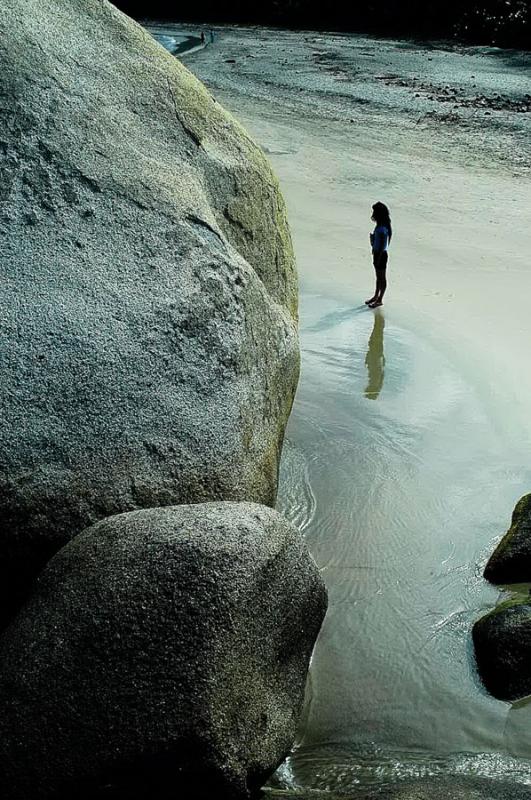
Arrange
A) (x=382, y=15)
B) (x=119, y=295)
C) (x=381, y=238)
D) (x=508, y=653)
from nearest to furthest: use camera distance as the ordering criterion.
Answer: (x=508, y=653) < (x=119, y=295) < (x=381, y=238) < (x=382, y=15)

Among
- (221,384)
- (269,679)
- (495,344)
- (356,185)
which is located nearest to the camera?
(269,679)

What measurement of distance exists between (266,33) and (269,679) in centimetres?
3008

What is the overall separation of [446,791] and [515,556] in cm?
202

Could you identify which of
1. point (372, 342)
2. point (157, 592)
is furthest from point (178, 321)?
point (372, 342)

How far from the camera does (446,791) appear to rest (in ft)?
12.2

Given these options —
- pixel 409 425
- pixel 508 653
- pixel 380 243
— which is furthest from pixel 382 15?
pixel 508 653

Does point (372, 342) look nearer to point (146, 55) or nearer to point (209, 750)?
point (146, 55)

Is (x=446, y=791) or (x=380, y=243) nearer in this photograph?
(x=446, y=791)

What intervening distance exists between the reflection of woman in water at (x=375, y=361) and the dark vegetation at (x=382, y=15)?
18.4 metres

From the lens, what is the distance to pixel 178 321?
4.95 metres

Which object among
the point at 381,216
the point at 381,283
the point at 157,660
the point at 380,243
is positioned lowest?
the point at 157,660

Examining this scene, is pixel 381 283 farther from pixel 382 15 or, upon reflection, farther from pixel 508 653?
pixel 382 15

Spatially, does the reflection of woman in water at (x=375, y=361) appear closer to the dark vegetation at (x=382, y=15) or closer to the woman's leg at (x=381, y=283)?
the woman's leg at (x=381, y=283)

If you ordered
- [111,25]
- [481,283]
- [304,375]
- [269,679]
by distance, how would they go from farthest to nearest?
[481,283]
[304,375]
[111,25]
[269,679]
